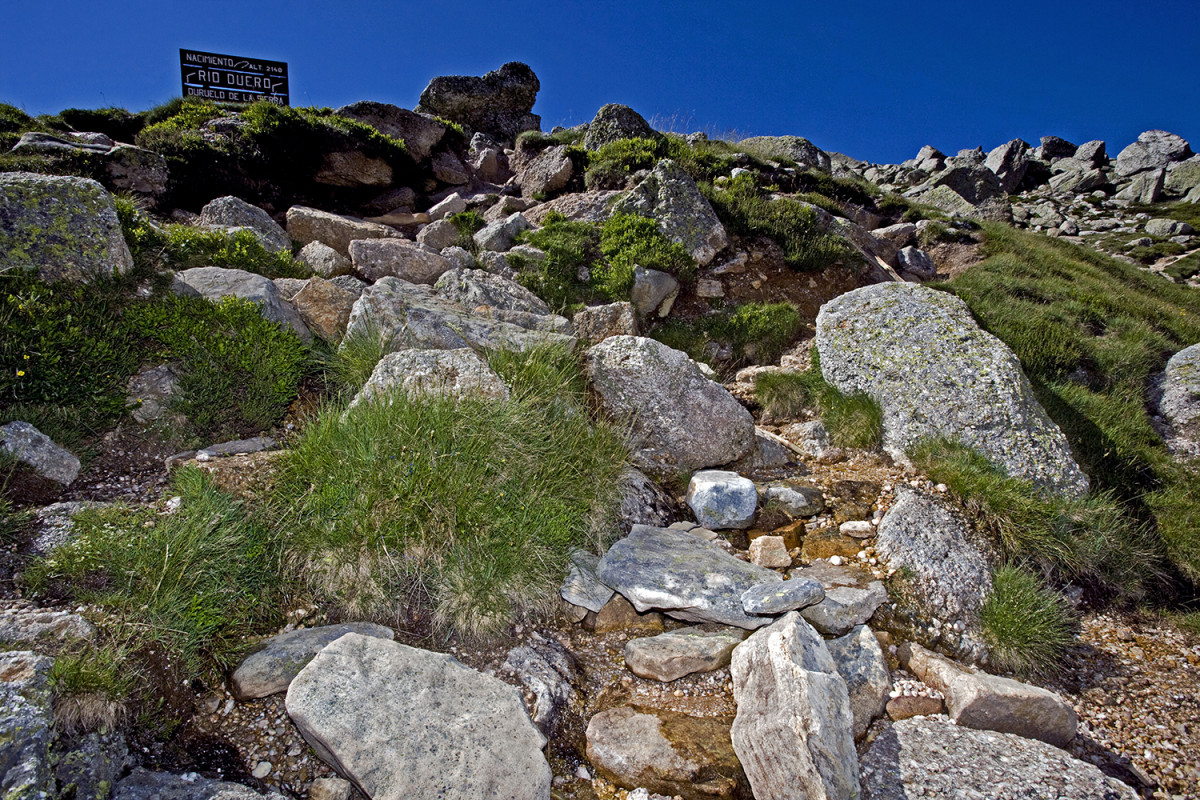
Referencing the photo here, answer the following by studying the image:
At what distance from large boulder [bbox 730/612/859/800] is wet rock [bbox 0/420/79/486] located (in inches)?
223

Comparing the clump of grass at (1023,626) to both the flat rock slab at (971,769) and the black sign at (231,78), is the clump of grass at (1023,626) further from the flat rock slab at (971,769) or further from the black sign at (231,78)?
the black sign at (231,78)

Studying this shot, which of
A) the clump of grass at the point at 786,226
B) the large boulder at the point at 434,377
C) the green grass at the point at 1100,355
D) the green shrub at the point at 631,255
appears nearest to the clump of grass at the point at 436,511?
the large boulder at the point at 434,377

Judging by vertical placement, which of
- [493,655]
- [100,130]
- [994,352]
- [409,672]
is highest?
[100,130]

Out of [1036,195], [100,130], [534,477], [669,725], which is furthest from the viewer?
[1036,195]

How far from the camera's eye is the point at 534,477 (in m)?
4.96

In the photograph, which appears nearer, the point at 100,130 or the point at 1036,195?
the point at 100,130

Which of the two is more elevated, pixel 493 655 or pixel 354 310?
pixel 354 310

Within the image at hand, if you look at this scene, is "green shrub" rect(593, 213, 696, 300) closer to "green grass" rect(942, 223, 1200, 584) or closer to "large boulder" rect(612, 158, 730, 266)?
"large boulder" rect(612, 158, 730, 266)

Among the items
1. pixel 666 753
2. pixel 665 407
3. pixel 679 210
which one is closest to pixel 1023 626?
pixel 666 753

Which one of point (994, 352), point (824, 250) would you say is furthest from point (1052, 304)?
point (994, 352)

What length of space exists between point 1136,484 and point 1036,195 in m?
58.1

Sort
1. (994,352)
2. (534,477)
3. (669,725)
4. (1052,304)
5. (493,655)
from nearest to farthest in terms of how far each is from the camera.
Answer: (669,725), (493,655), (534,477), (994,352), (1052,304)

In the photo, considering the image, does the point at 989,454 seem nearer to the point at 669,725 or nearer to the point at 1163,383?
the point at 669,725

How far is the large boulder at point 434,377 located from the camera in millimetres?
5348
